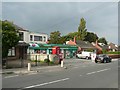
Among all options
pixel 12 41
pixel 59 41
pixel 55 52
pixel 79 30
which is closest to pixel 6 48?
pixel 12 41

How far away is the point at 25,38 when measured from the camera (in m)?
50.4

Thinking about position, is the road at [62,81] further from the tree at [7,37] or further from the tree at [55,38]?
the tree at [55,38]

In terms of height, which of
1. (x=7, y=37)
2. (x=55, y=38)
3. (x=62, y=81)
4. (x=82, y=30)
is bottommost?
(x=62, y=81)

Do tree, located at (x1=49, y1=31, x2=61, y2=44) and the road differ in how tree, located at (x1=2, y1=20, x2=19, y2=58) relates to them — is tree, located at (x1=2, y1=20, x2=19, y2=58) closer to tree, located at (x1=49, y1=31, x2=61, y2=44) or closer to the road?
the road

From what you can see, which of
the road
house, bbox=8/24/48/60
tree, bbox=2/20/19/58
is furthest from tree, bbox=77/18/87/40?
the road

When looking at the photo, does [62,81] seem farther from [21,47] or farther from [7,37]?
[21,47]

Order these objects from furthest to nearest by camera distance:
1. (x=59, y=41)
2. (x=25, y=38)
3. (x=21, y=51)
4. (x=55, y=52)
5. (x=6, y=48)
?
(x=59, y=41)
(x=25, y=38)
(x=21, y=51)
(x=55, y=52)
(x=6, y=48)

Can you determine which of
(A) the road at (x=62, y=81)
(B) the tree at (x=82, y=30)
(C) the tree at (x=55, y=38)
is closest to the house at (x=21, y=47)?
(A) the road at (x=62, y=81)

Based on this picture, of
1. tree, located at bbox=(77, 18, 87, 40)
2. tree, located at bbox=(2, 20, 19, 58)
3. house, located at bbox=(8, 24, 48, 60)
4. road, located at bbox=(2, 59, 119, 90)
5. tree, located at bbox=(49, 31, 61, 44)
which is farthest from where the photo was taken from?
tree, located at bbox=(77, 18, 87, 40)

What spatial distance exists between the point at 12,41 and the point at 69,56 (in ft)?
119

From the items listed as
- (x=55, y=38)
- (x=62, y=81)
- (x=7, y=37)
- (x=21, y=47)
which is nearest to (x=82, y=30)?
(x=55, y=38)

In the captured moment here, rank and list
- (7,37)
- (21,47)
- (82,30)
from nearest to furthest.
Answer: (7,37), (21,47), (82,30)

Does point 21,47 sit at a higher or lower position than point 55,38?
lower

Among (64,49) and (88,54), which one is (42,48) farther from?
(88,54)
